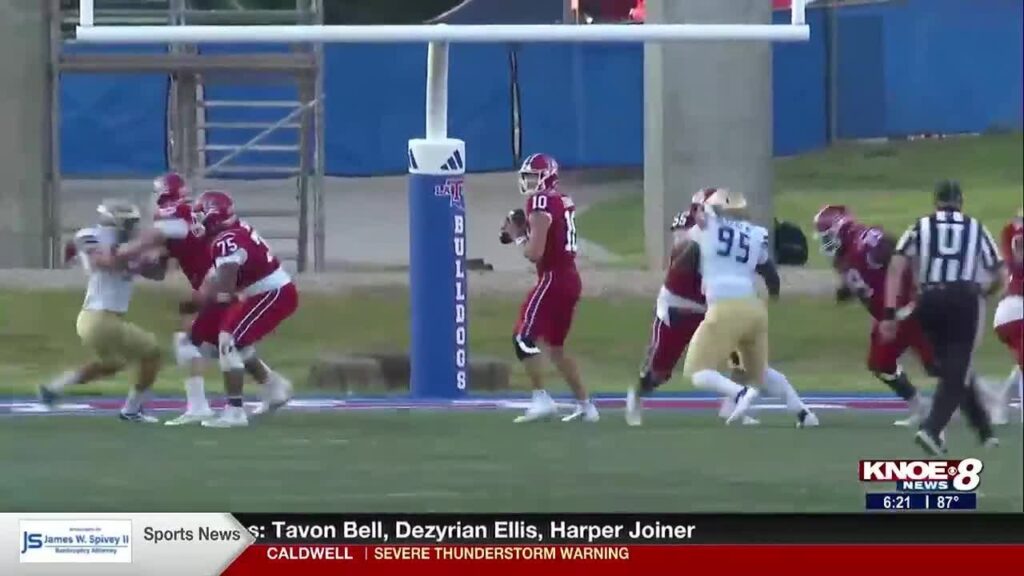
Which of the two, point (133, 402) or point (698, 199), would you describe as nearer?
point (133, 402)

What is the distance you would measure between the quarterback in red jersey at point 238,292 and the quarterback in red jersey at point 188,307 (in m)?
0.02

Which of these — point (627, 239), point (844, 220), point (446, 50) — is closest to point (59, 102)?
point (446, 50)

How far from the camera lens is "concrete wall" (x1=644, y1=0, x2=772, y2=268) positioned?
552 cm

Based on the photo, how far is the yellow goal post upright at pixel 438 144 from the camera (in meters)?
5.51

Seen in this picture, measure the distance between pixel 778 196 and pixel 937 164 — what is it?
0.98ft

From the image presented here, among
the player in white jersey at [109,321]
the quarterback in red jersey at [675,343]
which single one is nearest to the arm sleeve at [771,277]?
the quarterback in red jersey at [675,343]

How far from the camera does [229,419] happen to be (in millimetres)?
5473

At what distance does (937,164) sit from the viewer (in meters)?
5.28

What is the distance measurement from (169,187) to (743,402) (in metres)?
1.10

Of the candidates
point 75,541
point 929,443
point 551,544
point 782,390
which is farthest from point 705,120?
point 75,541

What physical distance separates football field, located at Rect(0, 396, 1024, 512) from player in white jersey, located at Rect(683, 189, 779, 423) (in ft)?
0.40

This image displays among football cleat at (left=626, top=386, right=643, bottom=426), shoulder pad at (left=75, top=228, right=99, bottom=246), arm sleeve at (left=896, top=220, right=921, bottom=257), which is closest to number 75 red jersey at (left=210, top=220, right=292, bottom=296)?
shoulder pad at (left=75, top=228, right=99, bottom=246)

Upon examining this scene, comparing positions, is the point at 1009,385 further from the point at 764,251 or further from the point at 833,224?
the point at 764,251

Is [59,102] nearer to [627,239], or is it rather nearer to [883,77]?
[627,239]
